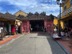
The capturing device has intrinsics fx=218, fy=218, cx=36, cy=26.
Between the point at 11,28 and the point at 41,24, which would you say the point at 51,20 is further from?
the point at 11,28

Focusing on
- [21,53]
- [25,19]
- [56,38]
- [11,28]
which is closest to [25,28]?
[25,19]

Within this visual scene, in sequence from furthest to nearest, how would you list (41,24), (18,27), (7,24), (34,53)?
(41,24), (18,27), (7,24), (34,53)

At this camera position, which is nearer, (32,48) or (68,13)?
(32,48)

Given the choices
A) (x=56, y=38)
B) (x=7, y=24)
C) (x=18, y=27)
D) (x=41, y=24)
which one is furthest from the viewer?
(x=41, y=24)

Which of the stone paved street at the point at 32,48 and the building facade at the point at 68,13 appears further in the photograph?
the building facade at the point at 68,13

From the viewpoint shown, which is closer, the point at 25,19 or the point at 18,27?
the point at 18,27

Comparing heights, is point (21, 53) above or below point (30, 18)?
below

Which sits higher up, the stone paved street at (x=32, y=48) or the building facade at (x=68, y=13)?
the building facade at (x=68, y=13)

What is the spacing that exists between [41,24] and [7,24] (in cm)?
2241

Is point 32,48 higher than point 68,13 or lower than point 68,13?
lower

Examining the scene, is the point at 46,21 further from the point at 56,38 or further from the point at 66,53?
the point at 66,53

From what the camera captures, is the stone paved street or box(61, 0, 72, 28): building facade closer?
the stone paved street

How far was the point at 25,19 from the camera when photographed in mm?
52812

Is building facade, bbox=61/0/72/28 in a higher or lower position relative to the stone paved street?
higher
